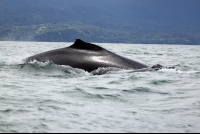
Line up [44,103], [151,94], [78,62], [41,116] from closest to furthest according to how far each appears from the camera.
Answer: [41,116] < [44,103] < [151,94] < [78,62]

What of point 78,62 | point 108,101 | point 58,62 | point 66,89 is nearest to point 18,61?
point 58,62

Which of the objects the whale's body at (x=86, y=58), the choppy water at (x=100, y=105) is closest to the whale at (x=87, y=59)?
the whale's body at (x=86, y=58)

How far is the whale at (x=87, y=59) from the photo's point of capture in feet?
28.5

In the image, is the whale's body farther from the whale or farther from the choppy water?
the choppy water

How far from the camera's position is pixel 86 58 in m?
8.92

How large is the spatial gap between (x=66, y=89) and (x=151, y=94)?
199cm

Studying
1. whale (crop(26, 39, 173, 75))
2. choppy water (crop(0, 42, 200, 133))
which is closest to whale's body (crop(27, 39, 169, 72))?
whale (crop(26, 39, 173, 75))

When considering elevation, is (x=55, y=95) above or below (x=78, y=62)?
below

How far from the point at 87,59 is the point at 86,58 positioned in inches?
2.4

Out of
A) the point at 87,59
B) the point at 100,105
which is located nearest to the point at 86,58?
the point at 87,59

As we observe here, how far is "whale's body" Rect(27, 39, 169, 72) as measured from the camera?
871 centimetres

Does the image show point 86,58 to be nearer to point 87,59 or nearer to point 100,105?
point 87,59

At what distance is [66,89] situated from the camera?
5801 millimetres

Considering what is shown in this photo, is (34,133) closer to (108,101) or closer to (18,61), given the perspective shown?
(108,101)
